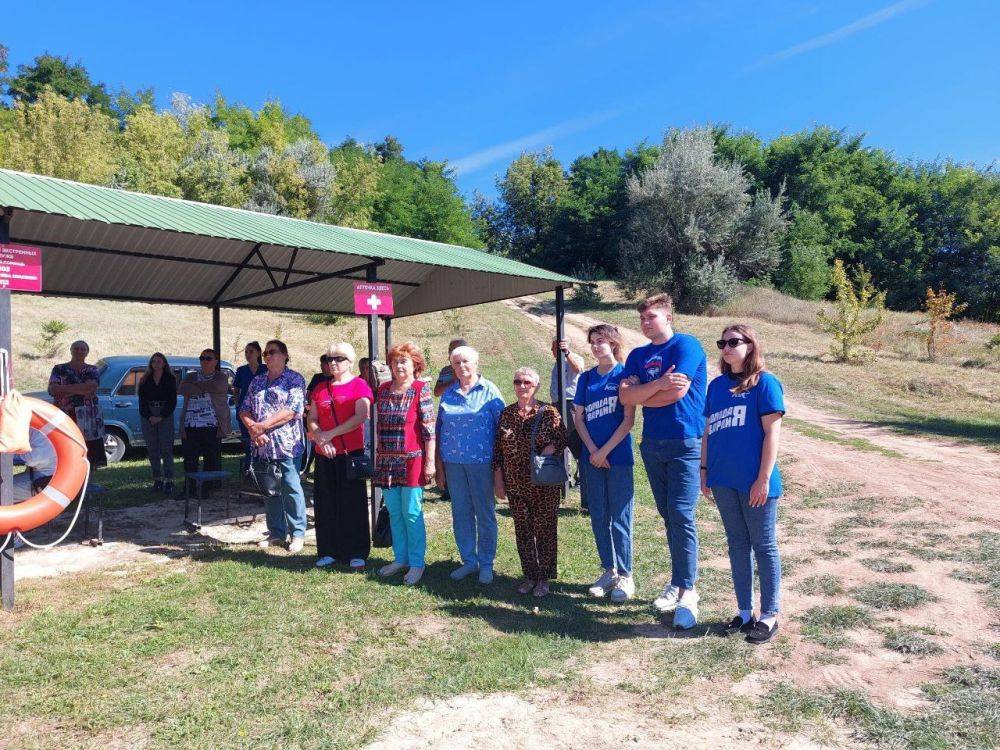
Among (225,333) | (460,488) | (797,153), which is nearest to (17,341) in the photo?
(225,333)

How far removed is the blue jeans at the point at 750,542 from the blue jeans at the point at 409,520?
6.67ft

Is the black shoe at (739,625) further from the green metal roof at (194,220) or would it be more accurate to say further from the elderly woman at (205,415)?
the elderly woman at (205,415)

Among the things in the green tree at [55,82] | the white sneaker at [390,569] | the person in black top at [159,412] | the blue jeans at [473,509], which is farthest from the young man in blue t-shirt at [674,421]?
the green tree at [55,82]

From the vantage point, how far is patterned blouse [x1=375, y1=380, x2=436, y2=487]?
4750 millimetres

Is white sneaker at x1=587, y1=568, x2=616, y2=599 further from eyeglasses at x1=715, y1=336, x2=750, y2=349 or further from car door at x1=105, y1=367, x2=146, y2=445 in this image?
car door at x1=105, y1=367, x2=146, y2=445

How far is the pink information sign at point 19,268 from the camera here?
4352mm

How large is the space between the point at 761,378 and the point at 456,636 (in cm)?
219

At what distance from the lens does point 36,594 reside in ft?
15.1

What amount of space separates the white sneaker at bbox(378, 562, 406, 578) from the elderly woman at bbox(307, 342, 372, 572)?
0.75ft

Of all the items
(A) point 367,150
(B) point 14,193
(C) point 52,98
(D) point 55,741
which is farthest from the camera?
(A) point 367,150

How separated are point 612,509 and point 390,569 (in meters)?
1.69

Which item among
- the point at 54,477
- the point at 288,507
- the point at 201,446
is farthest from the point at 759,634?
the point at 201,446

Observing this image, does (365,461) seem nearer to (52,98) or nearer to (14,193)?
(14,193)

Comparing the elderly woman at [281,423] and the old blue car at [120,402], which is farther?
Answer: the old blue car at [120,402]
